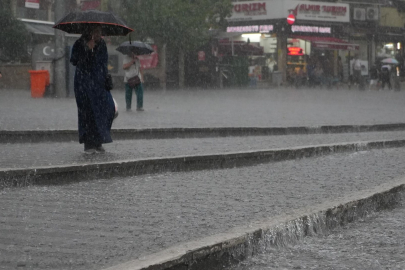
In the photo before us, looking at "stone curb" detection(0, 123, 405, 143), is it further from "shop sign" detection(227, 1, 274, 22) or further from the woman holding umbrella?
"shop sign" detection(227, 1, 274, 22)

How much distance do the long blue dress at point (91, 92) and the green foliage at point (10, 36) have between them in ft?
90.0

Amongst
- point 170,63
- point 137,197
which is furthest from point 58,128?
point 170,63

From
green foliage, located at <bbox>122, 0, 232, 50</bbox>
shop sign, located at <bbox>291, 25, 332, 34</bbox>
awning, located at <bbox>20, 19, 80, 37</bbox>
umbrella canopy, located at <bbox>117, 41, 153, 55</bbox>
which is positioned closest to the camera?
umbrella canopy, located at <bbox>117, 41, 153, 55</bbox>

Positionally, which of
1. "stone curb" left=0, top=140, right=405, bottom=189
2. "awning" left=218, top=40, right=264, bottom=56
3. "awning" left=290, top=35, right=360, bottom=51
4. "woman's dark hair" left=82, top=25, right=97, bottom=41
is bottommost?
"stone curb" left=0, top=140, right=405, bottom=189

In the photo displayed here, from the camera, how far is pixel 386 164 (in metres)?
10.0

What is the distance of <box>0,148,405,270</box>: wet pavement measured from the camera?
4879 millimetres

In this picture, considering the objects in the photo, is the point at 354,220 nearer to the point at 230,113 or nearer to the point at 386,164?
the point at 386,164

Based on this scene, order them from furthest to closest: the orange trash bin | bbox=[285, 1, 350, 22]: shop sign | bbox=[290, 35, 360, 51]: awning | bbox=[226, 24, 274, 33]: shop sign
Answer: bbox=[285, 1, 350, 22]: shop sign < bbox=[226, 24, 274, 33]: shop sign < bbox=[290, 35, 360, 51]: awning < the orange trash bin

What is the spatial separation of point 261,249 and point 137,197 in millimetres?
2006

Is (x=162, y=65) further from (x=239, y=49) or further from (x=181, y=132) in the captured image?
(x=181, y=132)

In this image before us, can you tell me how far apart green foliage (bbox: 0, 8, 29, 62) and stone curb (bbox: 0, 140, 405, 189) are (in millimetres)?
26792

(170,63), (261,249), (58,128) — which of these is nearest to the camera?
(261,249)

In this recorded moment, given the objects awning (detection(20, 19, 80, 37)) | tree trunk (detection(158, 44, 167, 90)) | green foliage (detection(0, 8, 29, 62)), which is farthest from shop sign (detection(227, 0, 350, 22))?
green foliage (detection(0, 8, 29, 62))

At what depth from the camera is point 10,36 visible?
118 ft
